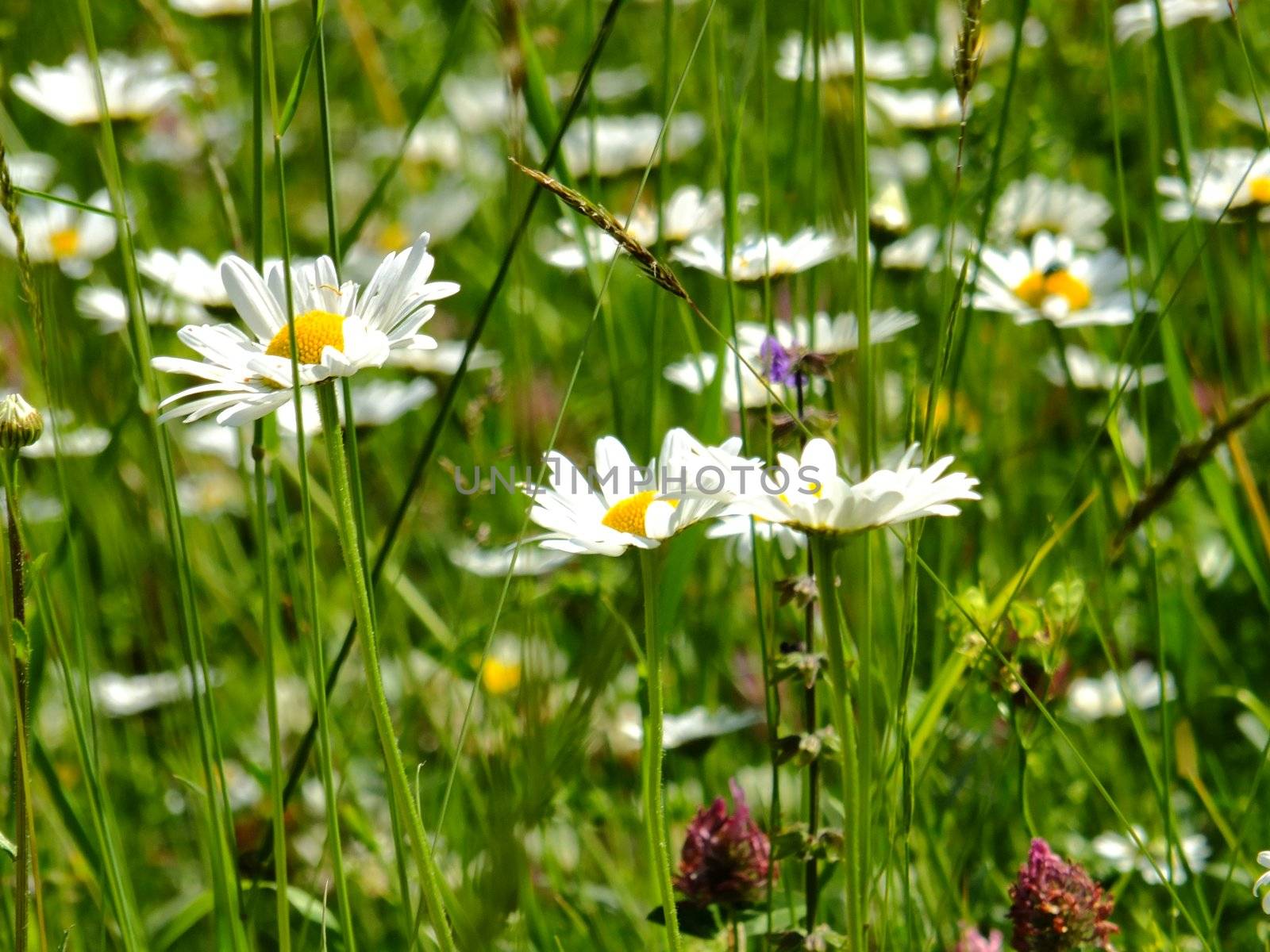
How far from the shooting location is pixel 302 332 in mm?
806

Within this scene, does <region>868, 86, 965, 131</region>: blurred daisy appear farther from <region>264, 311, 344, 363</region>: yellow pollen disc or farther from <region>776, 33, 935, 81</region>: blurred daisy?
<region>264, 311, 344, 363</region>: yellow pollen disc

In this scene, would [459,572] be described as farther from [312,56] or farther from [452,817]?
[312,56]

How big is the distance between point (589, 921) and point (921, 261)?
89cm

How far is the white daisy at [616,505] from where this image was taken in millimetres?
735

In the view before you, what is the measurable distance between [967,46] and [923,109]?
1.17 m

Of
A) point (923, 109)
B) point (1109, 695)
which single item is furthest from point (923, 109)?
point (1109, 695)

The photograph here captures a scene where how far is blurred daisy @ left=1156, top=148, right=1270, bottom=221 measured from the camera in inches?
55.1

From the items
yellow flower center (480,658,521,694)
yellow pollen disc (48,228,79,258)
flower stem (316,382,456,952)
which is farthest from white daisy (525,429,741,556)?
yellow pollen disc (48,228,79,258)

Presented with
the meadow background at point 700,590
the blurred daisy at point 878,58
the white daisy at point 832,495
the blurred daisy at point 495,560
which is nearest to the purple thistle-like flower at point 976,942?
the meadow background at point 700,590

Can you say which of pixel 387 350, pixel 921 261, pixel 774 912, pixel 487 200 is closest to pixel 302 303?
pixel 387 350

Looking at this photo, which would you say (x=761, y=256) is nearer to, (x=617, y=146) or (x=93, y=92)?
(x=617, y=146)

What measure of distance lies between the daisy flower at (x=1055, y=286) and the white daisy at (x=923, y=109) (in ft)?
0.82

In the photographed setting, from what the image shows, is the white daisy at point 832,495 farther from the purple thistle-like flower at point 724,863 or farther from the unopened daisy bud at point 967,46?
the purple thistle-like flower at point 724,863

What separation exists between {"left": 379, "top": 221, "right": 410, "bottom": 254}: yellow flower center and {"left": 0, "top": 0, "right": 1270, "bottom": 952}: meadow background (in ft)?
1.40
